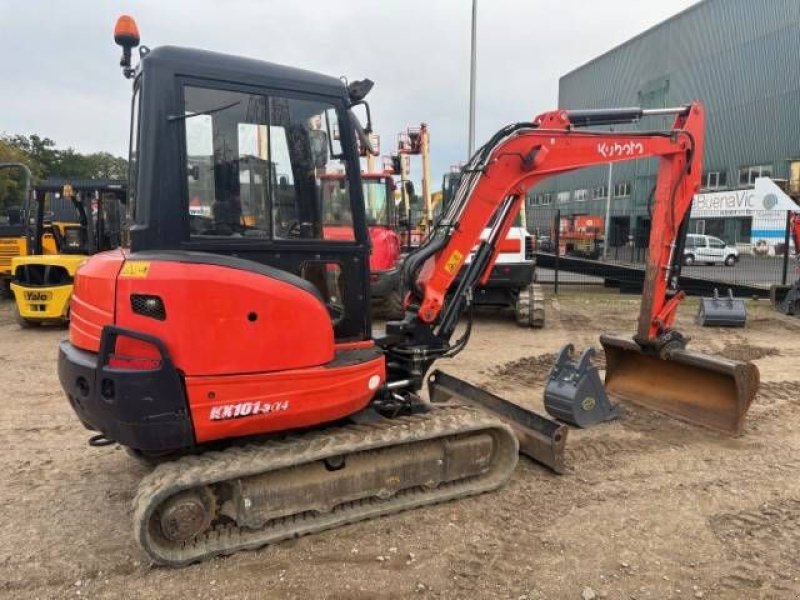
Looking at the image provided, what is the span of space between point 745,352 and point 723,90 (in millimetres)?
35894

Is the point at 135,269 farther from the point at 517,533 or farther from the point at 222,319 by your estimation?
the point at 517,533

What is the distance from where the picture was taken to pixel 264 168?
3.64m

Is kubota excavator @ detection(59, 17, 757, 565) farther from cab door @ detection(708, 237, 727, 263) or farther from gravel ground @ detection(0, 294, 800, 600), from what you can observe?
cab door @ detection(708, 237, 727, 263)

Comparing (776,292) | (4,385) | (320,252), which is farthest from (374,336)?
(776,292)

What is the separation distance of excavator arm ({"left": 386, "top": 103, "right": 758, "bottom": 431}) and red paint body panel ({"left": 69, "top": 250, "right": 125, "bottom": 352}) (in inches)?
72.7

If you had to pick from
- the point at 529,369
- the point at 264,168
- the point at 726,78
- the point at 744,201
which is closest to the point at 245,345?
the point at 264,168

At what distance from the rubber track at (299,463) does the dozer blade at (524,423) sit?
1.11 feet

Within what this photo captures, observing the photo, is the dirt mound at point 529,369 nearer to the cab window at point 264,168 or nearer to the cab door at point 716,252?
the cab window at point 264,168

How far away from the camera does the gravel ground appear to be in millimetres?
3234

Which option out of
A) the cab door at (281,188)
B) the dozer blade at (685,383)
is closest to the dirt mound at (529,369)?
the dozer blade at (685,383)

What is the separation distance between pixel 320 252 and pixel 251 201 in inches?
19.5

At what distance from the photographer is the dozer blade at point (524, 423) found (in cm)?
440

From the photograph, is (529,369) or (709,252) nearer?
(529,369)

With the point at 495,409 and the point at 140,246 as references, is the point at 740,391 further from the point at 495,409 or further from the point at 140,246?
the point at 140,246
